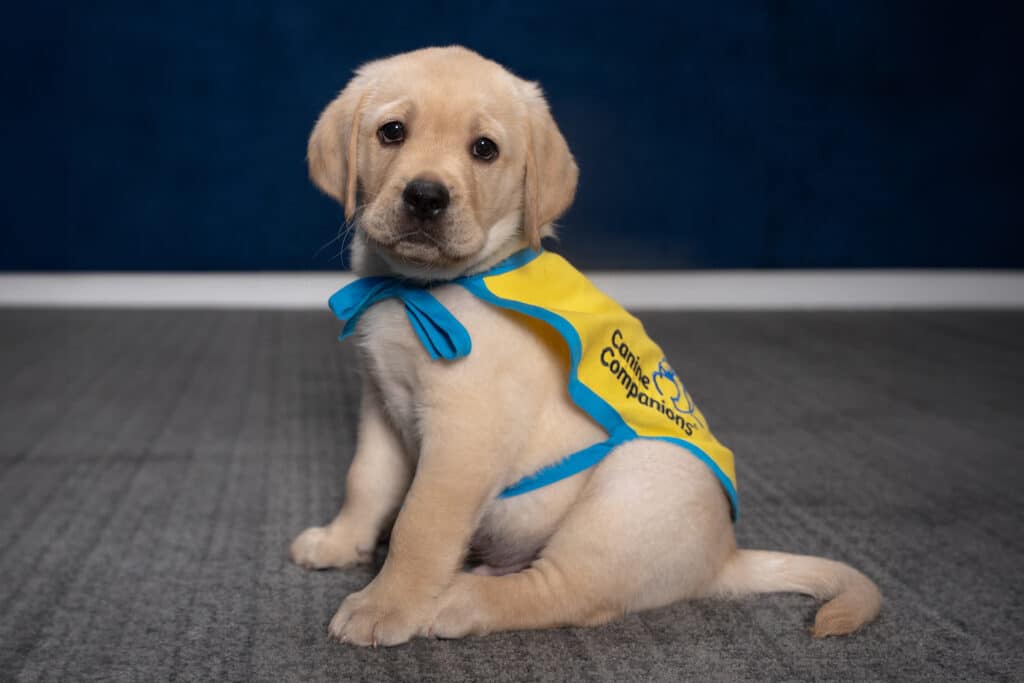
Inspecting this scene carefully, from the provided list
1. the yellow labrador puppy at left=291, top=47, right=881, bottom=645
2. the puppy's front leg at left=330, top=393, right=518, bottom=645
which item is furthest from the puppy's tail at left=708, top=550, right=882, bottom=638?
the puppy's front leg at left=330, top=393, right=518, bottom=645

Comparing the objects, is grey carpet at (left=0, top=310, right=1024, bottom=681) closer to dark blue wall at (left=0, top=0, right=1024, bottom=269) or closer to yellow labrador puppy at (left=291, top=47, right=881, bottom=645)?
yellow labrador puppy at (left=291, top=47, right=881, bottom=645)

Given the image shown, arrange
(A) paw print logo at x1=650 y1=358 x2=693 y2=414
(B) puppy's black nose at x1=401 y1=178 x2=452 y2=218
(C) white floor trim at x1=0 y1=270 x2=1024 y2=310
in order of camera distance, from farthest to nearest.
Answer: (C) white floor trim at x1=0 y1=270 x2=1024 y2=310, (A) paw print logo at x1=650 y1=358 x2=693 y2=414, (B) puppy's black nose at x1=401 y1=178 x2=452 y2=218

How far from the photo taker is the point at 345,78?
4.90m

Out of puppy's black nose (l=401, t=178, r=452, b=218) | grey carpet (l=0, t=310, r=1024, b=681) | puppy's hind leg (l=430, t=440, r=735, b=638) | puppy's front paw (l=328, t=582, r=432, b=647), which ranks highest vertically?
puppy's black nose (l=401, t=178, r=452, b=218)

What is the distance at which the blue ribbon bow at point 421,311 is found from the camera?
1.58 meters

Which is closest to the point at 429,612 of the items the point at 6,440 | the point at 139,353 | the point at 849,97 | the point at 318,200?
the point at 6,440

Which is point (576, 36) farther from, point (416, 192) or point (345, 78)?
point (416, 192)

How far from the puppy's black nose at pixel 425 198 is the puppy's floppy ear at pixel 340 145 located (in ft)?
0.60

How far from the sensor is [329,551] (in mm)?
1876

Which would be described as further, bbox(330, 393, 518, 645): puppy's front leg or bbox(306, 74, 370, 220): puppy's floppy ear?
bbox(306, 74, 370, 220): puppy's floppy ear

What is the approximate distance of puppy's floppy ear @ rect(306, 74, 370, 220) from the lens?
1677 mm

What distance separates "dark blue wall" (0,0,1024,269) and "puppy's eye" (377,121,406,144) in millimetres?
3369

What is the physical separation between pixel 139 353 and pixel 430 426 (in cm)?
261

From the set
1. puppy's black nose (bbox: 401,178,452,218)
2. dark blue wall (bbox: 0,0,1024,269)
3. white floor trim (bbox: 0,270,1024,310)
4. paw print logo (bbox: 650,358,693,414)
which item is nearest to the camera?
puppy's black nose (bbox: 401,178,452,218)
